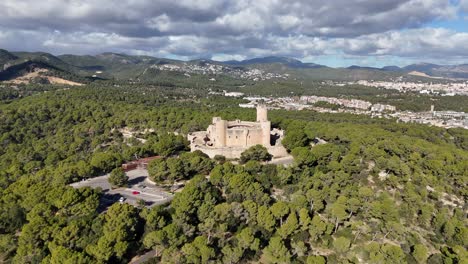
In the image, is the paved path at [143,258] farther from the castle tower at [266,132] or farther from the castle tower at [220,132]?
the castle tower at [266,132]

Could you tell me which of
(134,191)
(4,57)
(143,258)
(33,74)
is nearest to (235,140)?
(134,191)

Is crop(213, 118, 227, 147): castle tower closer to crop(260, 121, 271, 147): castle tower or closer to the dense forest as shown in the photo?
the dense forest

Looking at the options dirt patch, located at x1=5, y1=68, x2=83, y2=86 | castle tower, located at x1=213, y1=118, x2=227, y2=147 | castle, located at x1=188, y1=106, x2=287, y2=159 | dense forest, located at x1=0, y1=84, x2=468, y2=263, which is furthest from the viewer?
dirt patch, located at x1=5, y1=68, x2=83, y2=86

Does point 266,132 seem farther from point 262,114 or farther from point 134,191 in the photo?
point 134,191

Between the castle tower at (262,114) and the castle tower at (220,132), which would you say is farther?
the castle tower at (262,114)

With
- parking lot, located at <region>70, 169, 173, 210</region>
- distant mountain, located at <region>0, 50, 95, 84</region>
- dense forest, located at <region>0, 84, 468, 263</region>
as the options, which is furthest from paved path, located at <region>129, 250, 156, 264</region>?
distant mountain, located at <region>0, 50, 95, 84</region>

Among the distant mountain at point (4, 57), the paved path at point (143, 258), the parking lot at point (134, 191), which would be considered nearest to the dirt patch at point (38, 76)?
the distant mountain at point (4, 57)
